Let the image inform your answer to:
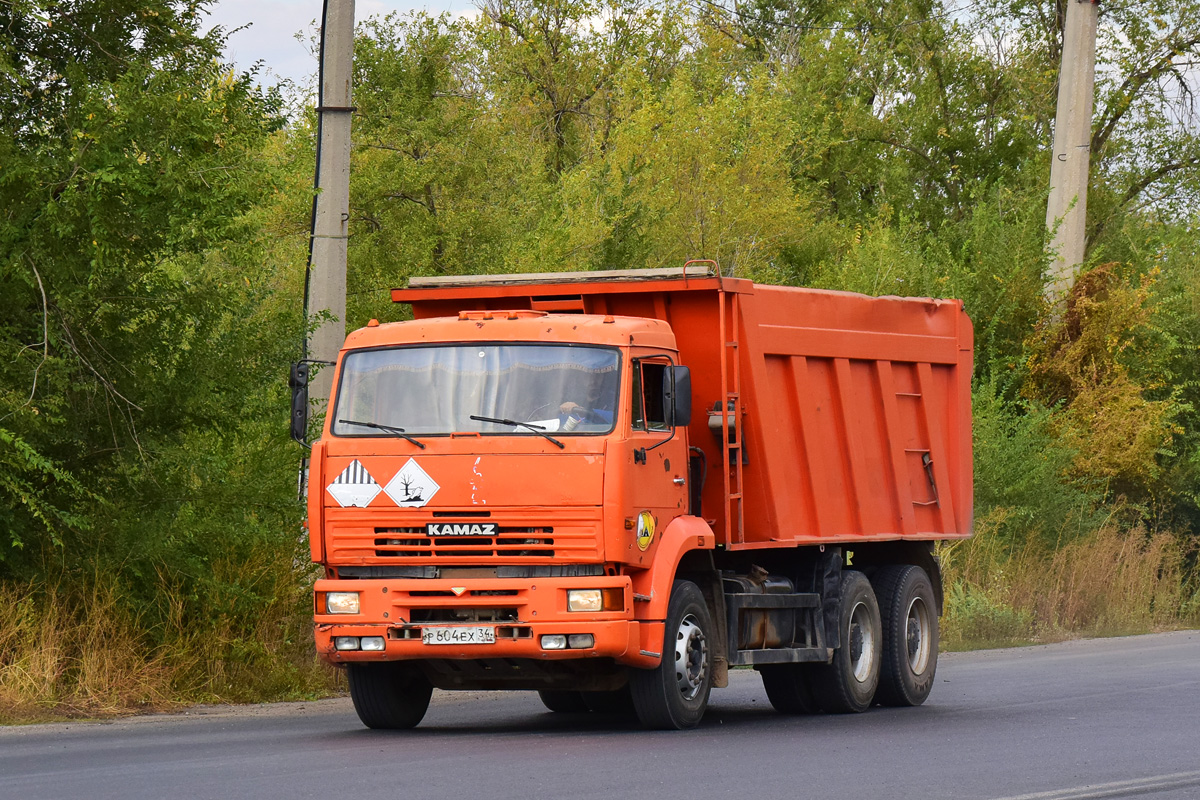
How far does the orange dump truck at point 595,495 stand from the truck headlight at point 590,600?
18 mm

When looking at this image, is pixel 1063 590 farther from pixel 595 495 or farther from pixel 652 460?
pixel 595 495

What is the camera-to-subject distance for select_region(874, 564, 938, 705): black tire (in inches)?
582

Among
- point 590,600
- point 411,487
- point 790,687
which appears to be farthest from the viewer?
point 790,687

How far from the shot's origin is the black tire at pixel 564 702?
14273 millimetres

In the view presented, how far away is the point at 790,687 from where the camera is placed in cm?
1424

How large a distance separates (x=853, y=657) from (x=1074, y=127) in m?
15.5

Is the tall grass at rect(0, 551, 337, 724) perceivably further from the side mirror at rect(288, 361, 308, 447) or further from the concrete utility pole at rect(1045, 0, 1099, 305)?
the concrete utility pole at rect(1045, 0, 1099, 305)

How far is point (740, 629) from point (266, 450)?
4402 millimetres

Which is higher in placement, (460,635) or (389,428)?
(389,428)

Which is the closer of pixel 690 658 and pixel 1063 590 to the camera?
pixel 690 658

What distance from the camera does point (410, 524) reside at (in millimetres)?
11391

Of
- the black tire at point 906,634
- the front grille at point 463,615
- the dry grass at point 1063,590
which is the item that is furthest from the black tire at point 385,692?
the dry grass at point 1063,590

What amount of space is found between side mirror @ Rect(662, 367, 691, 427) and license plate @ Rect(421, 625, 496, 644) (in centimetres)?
184

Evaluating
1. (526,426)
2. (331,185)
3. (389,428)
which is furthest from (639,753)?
(331,185)
